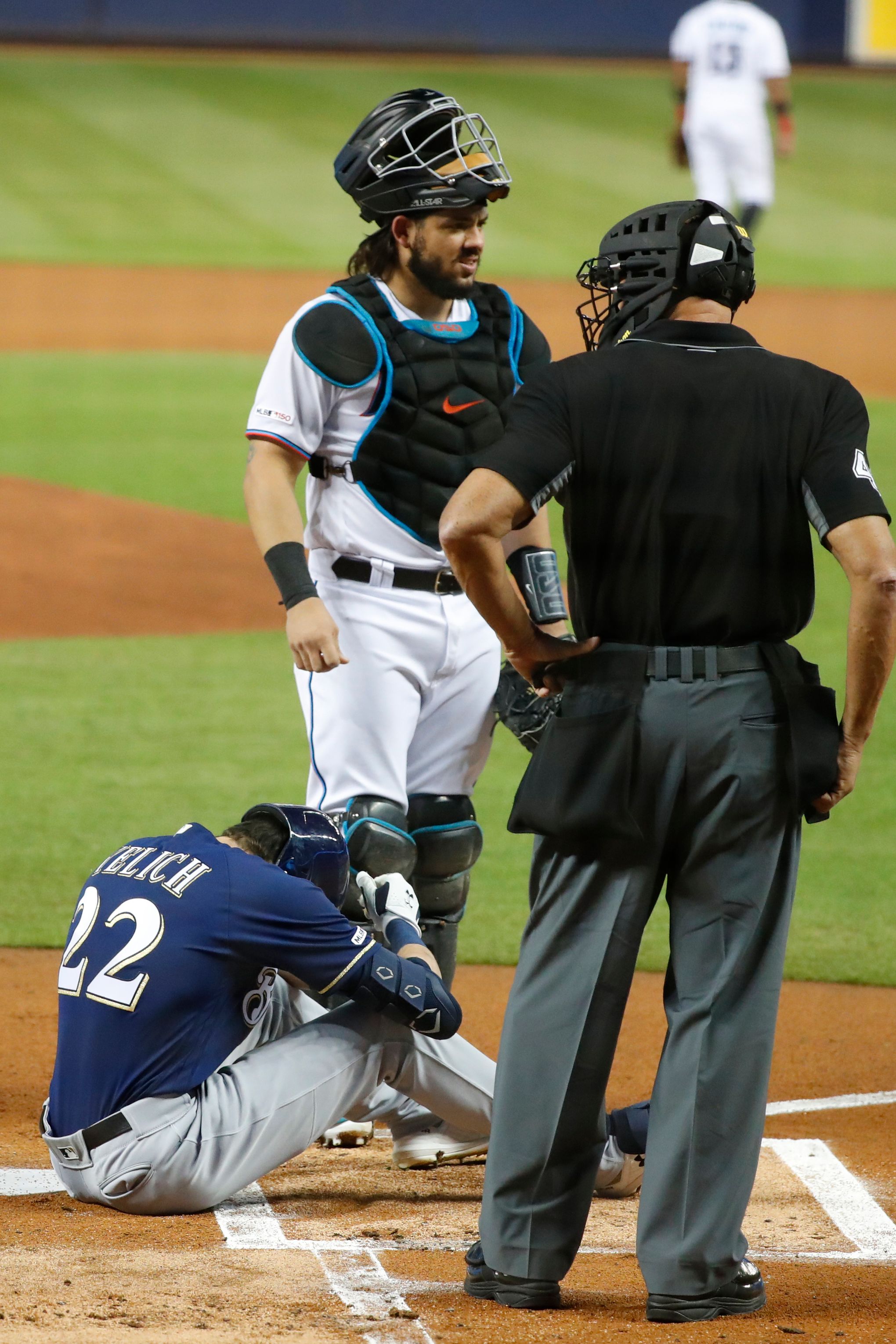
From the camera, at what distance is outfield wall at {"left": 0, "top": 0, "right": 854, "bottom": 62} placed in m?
29.0

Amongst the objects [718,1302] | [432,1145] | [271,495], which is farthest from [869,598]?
[432,1145]

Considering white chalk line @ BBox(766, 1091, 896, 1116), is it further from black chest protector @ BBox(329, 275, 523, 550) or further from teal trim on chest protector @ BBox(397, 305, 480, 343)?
teal trim on chest protector @ BBox(397, 305, 480, 343)

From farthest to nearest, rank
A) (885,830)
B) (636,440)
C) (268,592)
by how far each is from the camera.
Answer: (268,592)
(885,830)
(636,440)

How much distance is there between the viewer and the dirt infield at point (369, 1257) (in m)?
2.97

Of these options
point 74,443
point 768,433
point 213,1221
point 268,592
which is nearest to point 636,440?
point 768,433

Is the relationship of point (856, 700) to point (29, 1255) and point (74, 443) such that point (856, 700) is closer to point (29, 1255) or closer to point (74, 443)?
point (29, 1255)

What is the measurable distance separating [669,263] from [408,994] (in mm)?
1498

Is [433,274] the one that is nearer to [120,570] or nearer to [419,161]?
[419,161]

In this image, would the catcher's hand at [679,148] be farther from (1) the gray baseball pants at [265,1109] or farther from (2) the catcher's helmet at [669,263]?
(1) the gray baseball pants at [265,1109]

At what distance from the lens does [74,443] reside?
531 inches

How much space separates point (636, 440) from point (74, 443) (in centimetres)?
1106

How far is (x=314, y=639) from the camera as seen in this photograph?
12.4ft

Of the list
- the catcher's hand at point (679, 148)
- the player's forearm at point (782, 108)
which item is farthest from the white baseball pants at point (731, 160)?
the catcher's hand at point (679, 148)

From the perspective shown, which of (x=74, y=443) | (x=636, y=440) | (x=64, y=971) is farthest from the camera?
(x=74, y=443)
